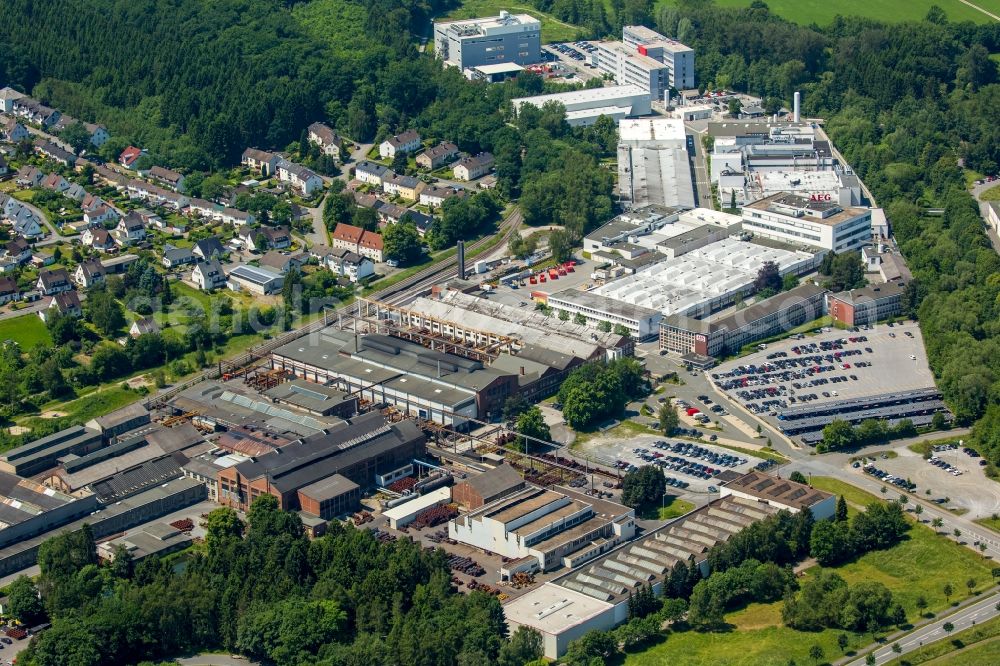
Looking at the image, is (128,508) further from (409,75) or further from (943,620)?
(409,75)

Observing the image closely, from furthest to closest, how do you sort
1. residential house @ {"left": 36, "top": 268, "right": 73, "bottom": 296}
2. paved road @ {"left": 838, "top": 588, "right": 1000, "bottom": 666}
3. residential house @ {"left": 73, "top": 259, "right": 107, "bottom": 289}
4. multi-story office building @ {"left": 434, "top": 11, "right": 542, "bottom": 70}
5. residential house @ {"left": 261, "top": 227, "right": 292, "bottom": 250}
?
multi-story office building @ {"left": 434, "top": 11, "right": 542, "bottom": 70}
residential house @ {"left": 261, "top": 227, "right": 292, "bottom": 250}
residential house @ {"left": 73, "top": 259, "right": 107, "bottom": 289}
residential house @ {"left": 36, "top": 268, "right": 73, "bottom": 296}
paved road @ {"left": 838, "top": 588, "right": 1000, "bottom": 666}

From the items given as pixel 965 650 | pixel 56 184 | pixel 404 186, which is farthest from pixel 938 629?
pixel 56 184

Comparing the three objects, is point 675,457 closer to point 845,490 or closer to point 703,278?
point 845,490

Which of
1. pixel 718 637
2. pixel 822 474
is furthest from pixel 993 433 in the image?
pixel 718 637

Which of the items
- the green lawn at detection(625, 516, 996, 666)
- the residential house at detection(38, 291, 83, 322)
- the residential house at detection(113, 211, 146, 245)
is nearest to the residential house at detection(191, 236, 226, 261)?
the residential house at detection(113, 211, 146, 245)

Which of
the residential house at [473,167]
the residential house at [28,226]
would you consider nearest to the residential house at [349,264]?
the residential house at [473,167]

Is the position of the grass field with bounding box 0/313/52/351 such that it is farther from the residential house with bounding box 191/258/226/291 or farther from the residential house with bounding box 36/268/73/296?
the residential house with bounding box 191/258/226/291
